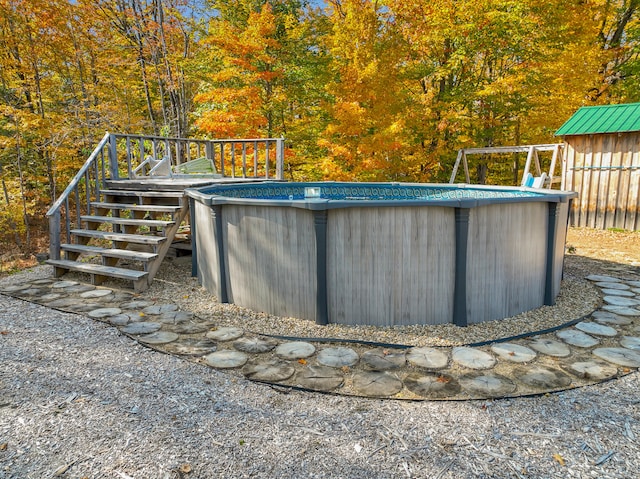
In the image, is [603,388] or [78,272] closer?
[603,388]

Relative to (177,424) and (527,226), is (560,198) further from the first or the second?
(177,424)

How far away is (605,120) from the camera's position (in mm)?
9117

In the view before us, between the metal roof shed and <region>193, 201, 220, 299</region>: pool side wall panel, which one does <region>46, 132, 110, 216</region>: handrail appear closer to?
<region>193, 201, 220, 299</region>: pool side wall panel

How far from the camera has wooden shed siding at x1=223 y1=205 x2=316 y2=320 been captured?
11.8ft

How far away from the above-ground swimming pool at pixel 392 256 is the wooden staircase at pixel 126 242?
1.39 m

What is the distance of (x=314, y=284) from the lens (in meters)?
3.61

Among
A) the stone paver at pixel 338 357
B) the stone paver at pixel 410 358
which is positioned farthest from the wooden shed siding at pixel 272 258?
the stone paver at pixel 338 357

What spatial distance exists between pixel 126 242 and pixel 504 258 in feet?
15.3

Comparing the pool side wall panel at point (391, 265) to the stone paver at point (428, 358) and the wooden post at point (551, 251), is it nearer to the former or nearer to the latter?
the stone paver at point (428, 358)

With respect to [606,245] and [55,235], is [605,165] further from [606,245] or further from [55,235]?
[55,235]

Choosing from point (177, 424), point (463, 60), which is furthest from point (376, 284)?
point (463, 60)

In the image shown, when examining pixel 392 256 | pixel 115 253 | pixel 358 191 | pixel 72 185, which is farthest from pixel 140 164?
pixel 392 256

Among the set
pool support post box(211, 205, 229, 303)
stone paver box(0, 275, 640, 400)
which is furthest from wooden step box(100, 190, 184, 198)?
stone paver box(0, 275, 640, 400)

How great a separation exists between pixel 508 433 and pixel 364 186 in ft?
18.7
